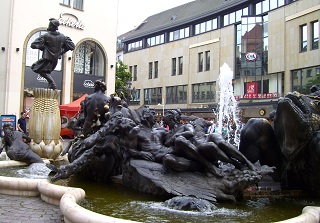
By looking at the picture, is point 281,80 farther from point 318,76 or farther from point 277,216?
point 277,216

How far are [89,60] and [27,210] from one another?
29194 mm

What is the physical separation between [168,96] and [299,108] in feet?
149

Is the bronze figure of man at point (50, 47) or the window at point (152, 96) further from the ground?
the window at point (152, 96)

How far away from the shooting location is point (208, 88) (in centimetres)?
4391

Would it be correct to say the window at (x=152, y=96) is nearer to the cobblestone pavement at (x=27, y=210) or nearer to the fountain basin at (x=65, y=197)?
the fountain basin at (x=65, y=197)

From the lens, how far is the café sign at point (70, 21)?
3075 cm

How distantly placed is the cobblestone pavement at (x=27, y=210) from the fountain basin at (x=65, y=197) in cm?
12

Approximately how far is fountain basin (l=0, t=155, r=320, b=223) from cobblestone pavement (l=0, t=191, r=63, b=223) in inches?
4.6

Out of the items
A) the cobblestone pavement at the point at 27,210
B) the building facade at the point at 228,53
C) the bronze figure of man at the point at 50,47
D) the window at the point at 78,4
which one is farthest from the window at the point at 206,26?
the cobblestone pavement at the point at 27,210

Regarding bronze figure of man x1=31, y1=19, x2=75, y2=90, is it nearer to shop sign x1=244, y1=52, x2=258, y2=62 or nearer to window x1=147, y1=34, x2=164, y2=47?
shop sign x1=244, y1=52, x2=258, y2=62

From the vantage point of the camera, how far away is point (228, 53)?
135 ft

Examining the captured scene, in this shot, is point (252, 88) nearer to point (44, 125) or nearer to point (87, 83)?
point (87, 83)

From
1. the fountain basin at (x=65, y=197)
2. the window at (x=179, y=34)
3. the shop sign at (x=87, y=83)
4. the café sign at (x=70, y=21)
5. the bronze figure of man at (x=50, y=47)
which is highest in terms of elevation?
the window at (x=179, y=34)

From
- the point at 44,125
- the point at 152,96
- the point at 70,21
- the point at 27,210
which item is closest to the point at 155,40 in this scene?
the point at 152,96
